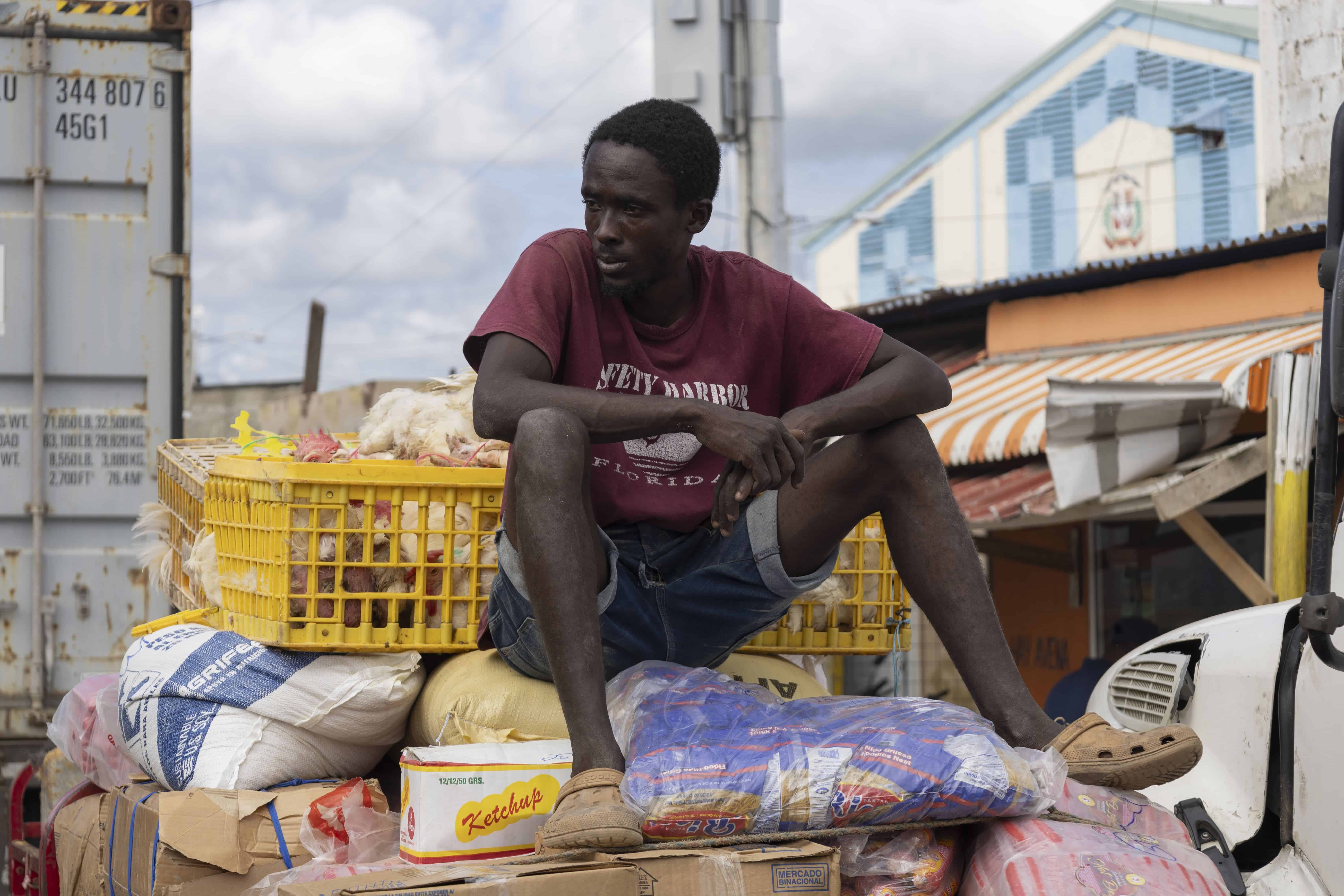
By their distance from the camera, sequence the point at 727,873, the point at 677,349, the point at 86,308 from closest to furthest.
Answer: the point at 727,873 < the point at 677,349 < the point at 86,308

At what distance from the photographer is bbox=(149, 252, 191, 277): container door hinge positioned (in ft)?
19.1

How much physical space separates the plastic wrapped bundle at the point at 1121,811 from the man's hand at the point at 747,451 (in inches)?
28.6

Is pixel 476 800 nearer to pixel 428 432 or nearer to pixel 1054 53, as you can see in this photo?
pixel 428 432

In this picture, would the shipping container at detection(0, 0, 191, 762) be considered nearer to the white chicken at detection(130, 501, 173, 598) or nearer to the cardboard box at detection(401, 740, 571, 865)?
the white chicken at detection(130, 501, 173, 598)

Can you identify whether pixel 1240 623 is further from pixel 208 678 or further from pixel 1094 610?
pixel 1094 610

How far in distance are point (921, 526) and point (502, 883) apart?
3.64ft

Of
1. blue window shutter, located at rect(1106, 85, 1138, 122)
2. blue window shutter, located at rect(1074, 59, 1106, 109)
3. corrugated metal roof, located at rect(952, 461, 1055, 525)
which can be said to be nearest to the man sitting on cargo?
corrugated metal roof, located at rect(952, 461, 1055, 525)

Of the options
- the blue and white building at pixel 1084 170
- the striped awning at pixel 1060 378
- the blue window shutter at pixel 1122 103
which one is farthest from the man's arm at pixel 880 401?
the blue window shutter at pixel 1122 103

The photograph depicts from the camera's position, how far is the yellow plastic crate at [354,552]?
2840 mm

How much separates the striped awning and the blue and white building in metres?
12.4

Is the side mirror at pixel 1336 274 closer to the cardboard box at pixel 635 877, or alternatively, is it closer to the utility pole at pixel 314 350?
the cardboard box at pixel 635 877

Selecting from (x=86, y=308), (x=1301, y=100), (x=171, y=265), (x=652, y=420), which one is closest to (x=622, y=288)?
(x=652, y=420)

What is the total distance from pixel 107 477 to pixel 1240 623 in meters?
4.49

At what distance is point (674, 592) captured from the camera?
2.82m
